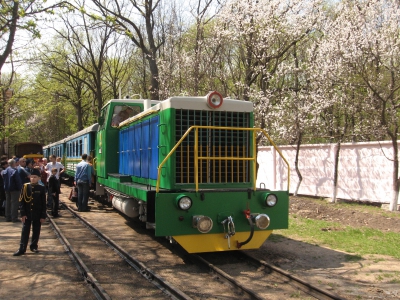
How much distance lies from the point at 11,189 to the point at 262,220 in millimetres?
7005

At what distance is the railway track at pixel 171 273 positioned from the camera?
16.8 ft

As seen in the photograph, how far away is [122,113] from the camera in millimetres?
11086

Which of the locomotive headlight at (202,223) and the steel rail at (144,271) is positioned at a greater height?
the locomotive headlight at (202,223)

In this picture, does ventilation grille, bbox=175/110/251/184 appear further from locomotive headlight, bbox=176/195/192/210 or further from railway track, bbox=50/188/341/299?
railway track, bbox=50/188/341/299

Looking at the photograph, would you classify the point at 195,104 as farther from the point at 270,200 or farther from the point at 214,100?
the point at 270,200

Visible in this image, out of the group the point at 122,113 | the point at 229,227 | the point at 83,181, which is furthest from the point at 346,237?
the point at 83,181

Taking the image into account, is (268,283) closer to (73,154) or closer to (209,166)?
(209,166)

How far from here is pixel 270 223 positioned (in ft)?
22.4

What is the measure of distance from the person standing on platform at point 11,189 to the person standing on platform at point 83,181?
2086 millimetres

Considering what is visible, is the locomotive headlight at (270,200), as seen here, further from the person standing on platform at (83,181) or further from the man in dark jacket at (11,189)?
the person standing on platform at (83,181)

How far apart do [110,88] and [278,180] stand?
25.2 m

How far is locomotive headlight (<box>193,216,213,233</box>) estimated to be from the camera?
6.20 metres

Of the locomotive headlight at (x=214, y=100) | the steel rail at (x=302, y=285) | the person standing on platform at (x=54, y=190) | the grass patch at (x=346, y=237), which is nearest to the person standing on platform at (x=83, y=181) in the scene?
the person standing on platform at (x=54, y=190)

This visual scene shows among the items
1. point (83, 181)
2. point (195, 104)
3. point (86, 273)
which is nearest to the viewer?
point (86, 273)
